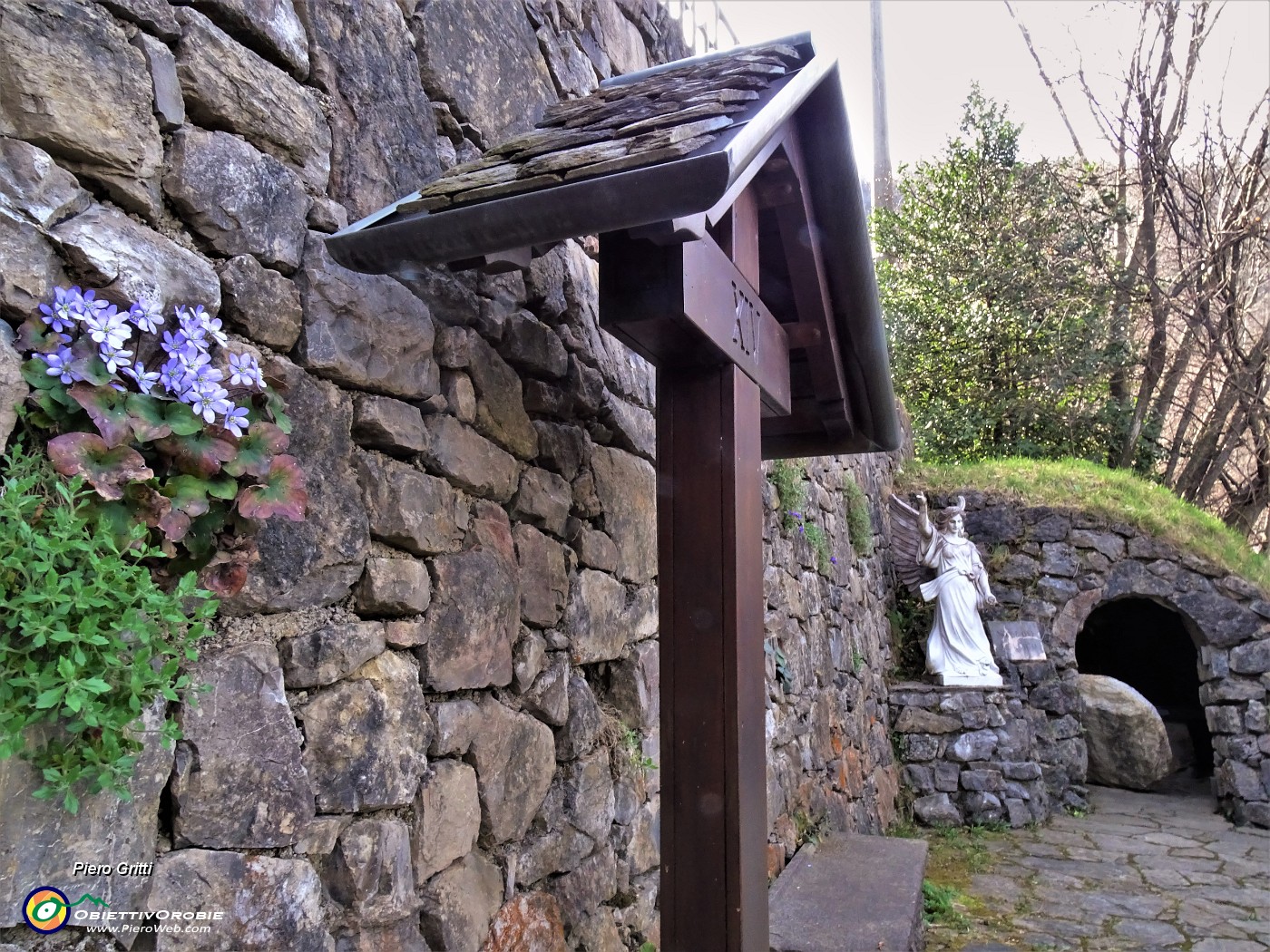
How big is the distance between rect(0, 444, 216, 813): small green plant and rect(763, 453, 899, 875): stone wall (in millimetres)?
3110

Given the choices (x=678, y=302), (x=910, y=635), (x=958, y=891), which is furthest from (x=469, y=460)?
(x=910, y=635)

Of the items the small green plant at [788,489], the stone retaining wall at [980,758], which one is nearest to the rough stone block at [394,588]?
the small green plant at [788,489]

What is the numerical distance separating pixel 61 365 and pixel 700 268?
1.08 meters

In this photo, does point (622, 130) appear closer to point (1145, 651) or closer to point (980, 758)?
point (980, 758)

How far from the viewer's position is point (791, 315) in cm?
253

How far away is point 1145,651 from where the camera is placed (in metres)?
9.88

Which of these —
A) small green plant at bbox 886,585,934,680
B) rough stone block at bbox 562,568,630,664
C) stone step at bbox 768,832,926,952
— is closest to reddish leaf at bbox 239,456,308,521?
rough stone block at bbox 562,568,630,664

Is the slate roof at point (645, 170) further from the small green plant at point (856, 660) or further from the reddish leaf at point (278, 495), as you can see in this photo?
the small green plant at point (856, 660)

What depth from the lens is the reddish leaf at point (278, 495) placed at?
129cm

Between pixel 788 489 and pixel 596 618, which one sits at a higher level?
pixel 788 489

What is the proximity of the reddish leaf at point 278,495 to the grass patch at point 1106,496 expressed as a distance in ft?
25.8

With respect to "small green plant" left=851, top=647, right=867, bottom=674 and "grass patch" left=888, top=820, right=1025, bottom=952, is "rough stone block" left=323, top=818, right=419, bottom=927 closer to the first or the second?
"grass patch" left=888, top=820, right=1025, bottom=952

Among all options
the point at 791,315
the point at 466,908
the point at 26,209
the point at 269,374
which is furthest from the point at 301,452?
the point at 791,315

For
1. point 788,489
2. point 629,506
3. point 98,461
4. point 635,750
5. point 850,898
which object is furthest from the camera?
point 788,489
